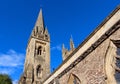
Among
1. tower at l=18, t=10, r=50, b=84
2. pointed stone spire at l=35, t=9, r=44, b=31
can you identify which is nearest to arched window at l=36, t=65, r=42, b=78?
tower at l=18, t=10, r=50, b=84

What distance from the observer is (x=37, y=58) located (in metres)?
35.2

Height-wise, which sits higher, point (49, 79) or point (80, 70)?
point (49, 79)

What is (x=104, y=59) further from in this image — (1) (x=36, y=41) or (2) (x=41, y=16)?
(2) (x=41, y=16)

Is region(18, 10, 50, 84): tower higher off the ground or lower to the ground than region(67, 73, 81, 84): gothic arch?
higher

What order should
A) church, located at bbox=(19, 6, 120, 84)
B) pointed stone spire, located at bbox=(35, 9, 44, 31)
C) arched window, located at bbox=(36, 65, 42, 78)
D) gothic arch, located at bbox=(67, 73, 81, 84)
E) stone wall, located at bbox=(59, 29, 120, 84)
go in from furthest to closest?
1. pointed stone spire, located at bbox=(35, 9, 44, 31)
2. arched window, located at bbox=(36, 65, 42, 78)
3. gothic arch, located at bbox=(67, 73, 81, 84)
4. stone wall, located at bbox=(59, 29, 120, 84)
5. church, located at bbox=(19, 6, 120, 84)

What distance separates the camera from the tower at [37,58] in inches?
1266

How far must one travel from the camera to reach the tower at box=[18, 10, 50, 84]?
32.2 metres

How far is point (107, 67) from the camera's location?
20.0 feet

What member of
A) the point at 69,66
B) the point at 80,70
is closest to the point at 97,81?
the point at 80,70

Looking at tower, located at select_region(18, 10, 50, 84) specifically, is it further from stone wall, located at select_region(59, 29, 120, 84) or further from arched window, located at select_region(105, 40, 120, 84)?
arched window, located at select_region(105, 40, 120, 84)

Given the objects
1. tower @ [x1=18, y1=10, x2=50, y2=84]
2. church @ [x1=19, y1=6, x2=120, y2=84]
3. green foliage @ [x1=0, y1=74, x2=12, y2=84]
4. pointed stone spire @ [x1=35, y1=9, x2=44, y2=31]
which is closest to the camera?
church @ [x1=19, y1=6, x2=120, y2=84]

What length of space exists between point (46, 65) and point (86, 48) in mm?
28291

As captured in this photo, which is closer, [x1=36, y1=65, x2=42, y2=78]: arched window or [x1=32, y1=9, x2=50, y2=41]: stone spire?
[x1=36, y1=65, x2=42, y2=78]: arched window

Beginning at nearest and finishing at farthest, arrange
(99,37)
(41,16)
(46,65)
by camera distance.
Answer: (99,37) → (46,65) → (41,16)
